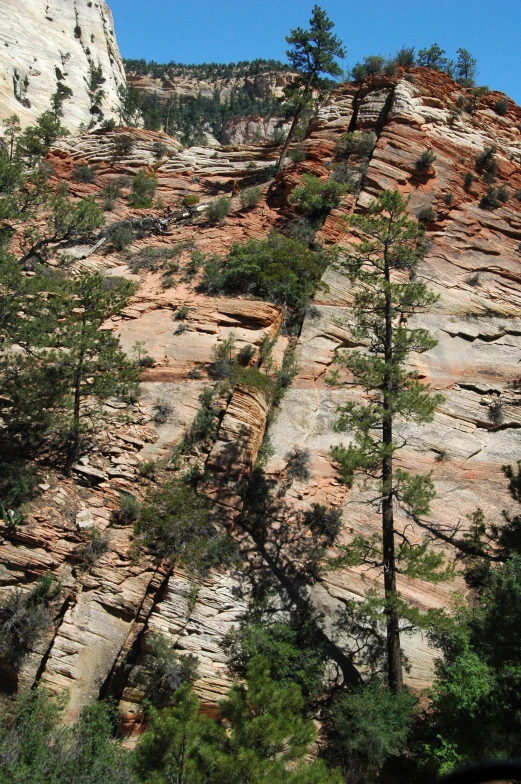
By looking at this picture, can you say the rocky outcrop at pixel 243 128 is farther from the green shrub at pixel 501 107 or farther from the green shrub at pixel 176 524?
the green shrub at pixel 176 524

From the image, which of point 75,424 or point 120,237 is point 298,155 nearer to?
point 120,237

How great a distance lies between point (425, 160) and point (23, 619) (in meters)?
23.3

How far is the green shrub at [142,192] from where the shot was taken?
26.5 m

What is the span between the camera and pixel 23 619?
34.4 feet

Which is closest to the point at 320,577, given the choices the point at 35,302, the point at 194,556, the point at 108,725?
the point at 194,556

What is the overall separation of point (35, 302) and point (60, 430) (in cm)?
314

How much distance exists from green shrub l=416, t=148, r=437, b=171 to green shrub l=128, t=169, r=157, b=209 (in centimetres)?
1223

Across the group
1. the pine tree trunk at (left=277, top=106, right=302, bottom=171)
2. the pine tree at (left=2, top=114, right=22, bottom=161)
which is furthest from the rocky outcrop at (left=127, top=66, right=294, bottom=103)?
the pine tree trunk at (left=277, top=106, right=302, bottom=171)

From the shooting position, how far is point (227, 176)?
29.1m

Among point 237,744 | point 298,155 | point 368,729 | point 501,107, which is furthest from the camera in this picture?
point 501,107

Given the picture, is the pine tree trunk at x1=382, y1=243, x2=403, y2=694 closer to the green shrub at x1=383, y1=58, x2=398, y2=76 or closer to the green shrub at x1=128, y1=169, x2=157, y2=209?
the green shrub at x1=128, y1=169, x2=157, y2=209

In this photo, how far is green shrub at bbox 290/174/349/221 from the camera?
22.3 meters

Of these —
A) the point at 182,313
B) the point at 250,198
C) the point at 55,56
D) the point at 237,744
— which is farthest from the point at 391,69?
the point at 55,56

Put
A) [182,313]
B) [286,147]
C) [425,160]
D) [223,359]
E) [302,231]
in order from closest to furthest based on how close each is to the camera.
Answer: [223,359], [182,313], [302,231], [425,160], [286,147]
